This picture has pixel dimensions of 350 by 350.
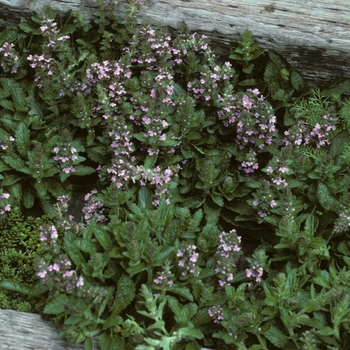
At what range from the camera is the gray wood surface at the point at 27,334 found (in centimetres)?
306

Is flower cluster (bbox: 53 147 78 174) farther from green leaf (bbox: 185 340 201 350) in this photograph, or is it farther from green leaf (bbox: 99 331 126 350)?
green leaf (bbox: 185 340 201 350)

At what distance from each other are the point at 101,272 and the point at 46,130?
1350 mm

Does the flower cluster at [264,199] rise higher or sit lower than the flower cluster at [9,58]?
lower

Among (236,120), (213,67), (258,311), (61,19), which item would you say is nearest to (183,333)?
(258,311)

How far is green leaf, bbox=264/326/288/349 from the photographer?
3.15 meters

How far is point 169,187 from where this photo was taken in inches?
149

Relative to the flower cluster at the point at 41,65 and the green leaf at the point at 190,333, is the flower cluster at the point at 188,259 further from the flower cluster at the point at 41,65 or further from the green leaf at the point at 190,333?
the flower cluster at the point at 41,65

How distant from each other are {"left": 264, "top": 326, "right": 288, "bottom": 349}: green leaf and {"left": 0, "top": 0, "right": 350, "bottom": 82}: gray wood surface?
2.18m

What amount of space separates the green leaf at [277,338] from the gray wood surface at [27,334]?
997mm

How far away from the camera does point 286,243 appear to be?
3486 mm

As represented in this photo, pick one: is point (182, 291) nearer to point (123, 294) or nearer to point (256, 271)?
point (123, 294)

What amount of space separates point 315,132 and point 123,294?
6.18 ft

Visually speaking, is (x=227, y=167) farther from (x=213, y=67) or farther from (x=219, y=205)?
(x=213, y=67)

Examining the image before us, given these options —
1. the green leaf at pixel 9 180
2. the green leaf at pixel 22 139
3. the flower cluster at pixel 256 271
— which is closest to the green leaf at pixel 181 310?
the flower cluster at pixel 256 271
